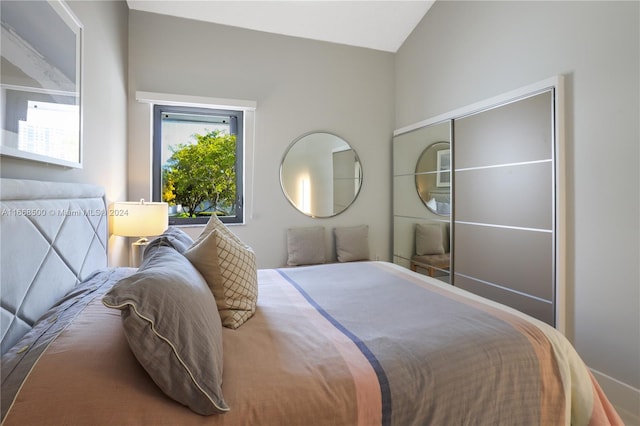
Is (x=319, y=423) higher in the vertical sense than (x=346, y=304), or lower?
lower

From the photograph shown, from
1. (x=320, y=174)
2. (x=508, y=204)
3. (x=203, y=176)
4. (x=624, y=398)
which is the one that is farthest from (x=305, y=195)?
(x=624, y=398)

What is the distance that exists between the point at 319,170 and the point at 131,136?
1.80 metres

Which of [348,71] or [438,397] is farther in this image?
[348,71]

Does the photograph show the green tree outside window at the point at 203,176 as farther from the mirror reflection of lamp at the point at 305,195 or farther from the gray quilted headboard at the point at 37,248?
the gray quilted headboard at the point at 37,248

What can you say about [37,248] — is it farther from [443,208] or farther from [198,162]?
[443,208]

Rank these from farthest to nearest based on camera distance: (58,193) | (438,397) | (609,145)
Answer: (609,145) → (58,193) → (438,397)

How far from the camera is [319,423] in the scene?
2.88 ft

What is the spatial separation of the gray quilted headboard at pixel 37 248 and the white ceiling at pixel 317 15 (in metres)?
2.20

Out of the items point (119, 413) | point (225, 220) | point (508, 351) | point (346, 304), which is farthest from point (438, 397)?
point (225, 220)

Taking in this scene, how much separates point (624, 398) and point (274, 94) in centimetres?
346

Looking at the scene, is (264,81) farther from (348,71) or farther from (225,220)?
(225,220)

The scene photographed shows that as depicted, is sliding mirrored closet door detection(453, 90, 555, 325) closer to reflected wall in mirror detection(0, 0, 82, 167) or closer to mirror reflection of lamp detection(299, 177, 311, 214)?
mirror reflection of lamp detection(299, 177, 311, 214)

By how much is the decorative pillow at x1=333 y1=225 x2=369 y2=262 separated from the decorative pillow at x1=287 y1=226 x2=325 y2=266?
21 centimetres

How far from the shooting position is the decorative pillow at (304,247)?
11.1 ft
